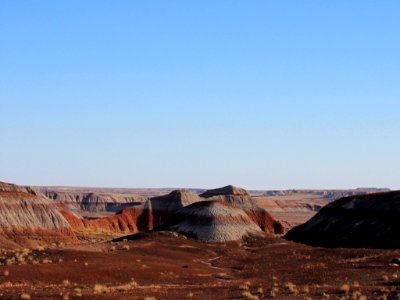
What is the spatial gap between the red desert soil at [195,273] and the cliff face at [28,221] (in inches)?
843

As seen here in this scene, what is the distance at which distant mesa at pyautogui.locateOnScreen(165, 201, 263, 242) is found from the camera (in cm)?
8681

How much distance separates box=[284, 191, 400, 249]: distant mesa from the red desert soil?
13606 millimetres

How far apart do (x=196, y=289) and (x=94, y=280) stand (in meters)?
8.66

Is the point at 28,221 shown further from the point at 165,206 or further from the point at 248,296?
the point at 248,296

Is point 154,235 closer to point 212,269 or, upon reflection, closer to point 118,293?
point 212,269

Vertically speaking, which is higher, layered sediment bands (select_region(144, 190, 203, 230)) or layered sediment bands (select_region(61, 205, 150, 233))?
layered sediment bands (select_region(144, 190, 203, 230))

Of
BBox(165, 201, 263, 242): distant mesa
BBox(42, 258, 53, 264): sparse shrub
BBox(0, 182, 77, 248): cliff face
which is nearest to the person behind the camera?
BBox(42, 258, 53, 264): sparse shrub

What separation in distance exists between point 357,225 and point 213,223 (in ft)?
71.0

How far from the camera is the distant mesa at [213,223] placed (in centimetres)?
8681

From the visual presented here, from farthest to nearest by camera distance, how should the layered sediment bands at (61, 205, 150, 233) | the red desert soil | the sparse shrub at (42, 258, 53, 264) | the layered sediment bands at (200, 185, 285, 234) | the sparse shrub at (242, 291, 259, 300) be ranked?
1. the layered sediment bands at (61, 205, 150, 233)
2. the layered sediment bands at (200, 185, 285, 234)
3. the sparse shrub at (42, 258, 53, 264)
4. the red desert soil
5. the sparse shrub at (242, 291, 259, 300)

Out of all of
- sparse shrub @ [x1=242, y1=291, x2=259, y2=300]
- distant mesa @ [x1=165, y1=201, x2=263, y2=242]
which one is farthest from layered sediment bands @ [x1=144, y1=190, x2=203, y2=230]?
sparse shrub @ [x1=242, y1=291, x2=259, y2=300]

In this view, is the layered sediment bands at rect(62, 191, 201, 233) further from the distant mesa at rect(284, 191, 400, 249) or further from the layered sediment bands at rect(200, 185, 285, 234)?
the distant mesa at rect(284, 191, 400, 249)

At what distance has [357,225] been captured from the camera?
8944 cm

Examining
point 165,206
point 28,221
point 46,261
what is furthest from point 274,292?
point 165,206
